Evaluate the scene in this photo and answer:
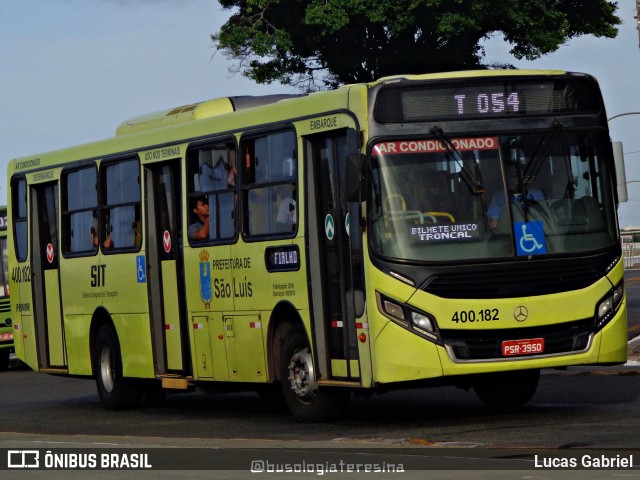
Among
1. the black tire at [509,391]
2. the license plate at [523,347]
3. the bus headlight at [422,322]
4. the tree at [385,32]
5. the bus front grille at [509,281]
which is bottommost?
the black tire at [509,391]

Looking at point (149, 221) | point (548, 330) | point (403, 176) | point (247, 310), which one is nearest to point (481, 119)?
point (403, 176)

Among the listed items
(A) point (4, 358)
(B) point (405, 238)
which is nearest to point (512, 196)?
(B) point (405, 238)

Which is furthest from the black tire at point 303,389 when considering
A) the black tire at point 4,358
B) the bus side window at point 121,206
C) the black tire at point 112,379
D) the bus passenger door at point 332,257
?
the black tire at point 4,358

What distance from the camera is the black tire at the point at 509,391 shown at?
16.6 metres

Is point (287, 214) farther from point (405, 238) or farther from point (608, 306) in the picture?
point (608, 306)

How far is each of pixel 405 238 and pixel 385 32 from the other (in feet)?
81.3

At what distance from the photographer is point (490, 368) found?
1485cm

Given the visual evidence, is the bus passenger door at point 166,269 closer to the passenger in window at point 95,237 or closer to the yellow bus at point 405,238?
the yellow bus at point 405,238

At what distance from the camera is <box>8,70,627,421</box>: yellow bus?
14.9 m

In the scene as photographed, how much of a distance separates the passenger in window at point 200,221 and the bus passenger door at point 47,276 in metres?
3.91

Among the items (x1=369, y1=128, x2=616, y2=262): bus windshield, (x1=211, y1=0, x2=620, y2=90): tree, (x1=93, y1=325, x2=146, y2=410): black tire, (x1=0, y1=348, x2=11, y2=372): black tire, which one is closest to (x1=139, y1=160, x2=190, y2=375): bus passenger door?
(x1=93, y1=325, x2=146, y2=410): black tire

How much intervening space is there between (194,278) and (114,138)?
9.76 ft

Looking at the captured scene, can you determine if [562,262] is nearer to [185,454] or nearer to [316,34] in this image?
[185,454]

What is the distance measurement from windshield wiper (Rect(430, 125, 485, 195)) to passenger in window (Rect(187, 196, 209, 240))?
3.71 m
